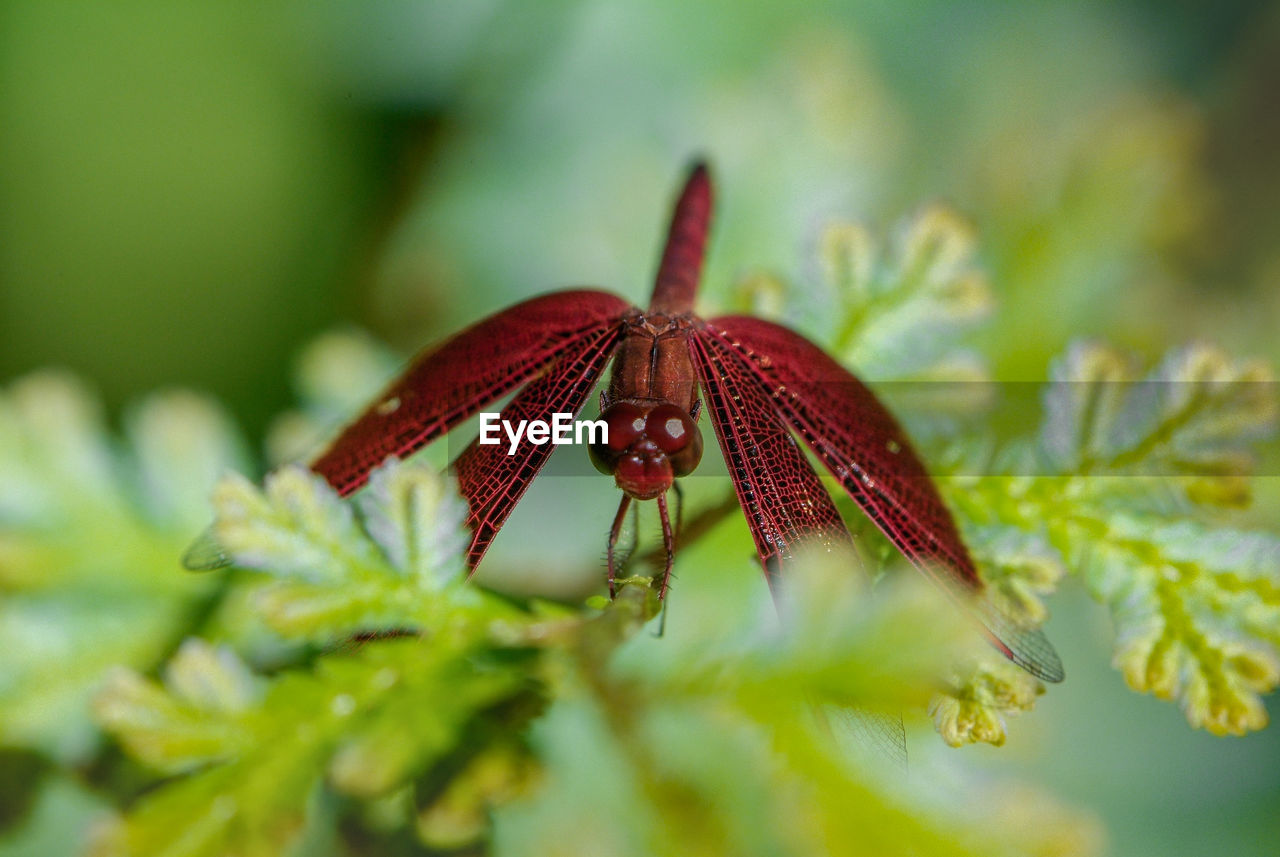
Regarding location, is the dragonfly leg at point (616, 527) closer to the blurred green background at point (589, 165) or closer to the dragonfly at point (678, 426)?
the dragonfly at point (678, 426)

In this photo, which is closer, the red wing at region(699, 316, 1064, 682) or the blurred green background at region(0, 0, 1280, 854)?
the red wing at region(699, 316, 1064, 682)

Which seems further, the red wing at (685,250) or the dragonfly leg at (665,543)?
the red wing at (685,250)

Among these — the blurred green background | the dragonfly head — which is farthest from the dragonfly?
the blurred green background

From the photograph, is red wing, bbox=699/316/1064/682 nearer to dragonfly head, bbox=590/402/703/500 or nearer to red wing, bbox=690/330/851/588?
red wing, bbox=690/330/851/588

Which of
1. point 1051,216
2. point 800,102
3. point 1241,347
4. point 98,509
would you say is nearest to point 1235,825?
point 1241,347

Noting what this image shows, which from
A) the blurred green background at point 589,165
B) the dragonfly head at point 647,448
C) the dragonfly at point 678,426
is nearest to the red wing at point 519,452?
the dragonfly at point 678,426

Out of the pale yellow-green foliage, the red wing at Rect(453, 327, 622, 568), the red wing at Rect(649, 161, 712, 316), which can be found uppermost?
the red wing at Rect(649, 161, 712, 316)

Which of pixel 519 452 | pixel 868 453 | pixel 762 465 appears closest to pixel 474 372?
pixel 519 452

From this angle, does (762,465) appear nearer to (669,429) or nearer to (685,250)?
(669,429)
